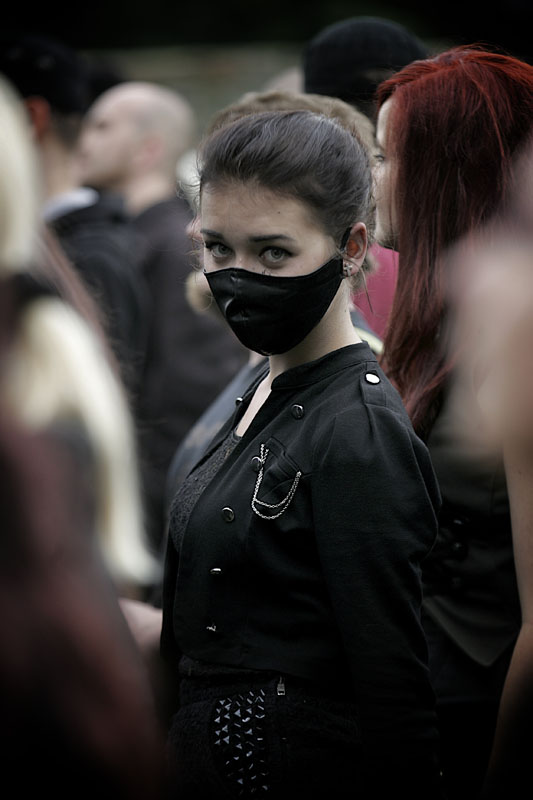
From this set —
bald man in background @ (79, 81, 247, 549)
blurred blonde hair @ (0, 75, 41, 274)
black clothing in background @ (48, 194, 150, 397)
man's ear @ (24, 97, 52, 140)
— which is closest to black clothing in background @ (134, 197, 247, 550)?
bald man in background @ (79, 81, 247, 549)

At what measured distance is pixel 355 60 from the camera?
3.63 meters

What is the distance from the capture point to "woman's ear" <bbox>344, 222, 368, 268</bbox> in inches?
82.1

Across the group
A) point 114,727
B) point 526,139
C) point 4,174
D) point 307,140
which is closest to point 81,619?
point 114,727

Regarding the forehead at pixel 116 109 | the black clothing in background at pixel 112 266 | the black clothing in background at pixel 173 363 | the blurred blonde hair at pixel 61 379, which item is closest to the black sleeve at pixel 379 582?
the blurred blonde hair at pixel 61 379

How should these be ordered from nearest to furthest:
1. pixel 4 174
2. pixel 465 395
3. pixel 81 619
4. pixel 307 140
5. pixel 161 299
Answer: pixel 81 619, pixel 4 174, pixel 307 140, pixel 465 395, pixel 161 299

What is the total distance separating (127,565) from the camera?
1.27 meters

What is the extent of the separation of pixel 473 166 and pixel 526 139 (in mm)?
135

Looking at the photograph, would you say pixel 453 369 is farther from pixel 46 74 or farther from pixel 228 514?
pixel 46 74

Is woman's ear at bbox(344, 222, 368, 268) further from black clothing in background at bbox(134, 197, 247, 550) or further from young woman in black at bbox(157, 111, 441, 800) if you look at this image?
black clothing in background at bbox(134, 197, 247, 550)

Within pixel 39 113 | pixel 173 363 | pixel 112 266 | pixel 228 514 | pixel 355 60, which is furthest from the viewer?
pixel 39 113

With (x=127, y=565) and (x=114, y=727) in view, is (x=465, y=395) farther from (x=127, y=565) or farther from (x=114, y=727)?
(x=114, y=727)

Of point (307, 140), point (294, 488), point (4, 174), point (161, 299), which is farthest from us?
point (161, 299)

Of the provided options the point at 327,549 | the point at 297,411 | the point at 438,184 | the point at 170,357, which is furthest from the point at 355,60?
the point at 327,549

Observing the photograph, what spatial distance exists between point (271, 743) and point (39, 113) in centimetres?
381
